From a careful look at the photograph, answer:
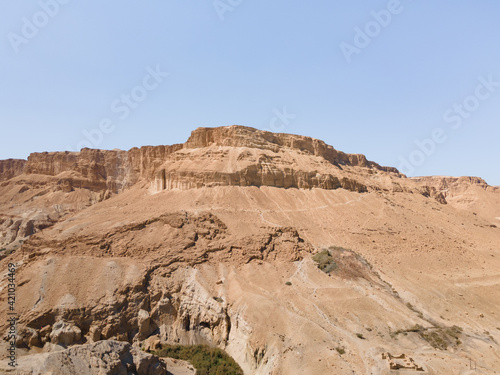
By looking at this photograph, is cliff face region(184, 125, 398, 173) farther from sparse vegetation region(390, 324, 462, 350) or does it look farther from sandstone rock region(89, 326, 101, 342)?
sparse vegetation region(390, 324, 462, 350)

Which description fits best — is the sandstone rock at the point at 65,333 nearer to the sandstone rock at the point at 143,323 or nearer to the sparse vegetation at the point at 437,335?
the sandstone rock at the point at 143,323

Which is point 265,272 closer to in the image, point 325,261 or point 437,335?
point 325,261

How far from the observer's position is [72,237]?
31.6 m

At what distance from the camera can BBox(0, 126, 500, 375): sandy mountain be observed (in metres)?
23.0

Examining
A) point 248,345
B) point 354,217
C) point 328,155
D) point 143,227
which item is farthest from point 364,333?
point 328,155

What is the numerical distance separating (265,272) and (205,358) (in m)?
8.08

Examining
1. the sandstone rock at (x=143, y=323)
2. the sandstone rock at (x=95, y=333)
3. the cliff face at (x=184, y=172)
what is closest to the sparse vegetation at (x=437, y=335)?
the sandstone rock at (x=143, y=323)

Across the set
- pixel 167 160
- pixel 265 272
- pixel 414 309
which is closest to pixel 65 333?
pixel 265 272

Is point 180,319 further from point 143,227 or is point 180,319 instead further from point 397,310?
point 397,310

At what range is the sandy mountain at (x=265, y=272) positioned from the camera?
23.0 meters

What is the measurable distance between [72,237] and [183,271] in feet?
32.9

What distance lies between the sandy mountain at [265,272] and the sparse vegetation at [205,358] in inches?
24.5

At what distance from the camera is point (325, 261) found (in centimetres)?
3225

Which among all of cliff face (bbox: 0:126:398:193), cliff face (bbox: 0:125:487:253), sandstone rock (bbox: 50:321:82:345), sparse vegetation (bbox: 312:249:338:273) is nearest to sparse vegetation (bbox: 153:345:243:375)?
sandstone rock (bbox: 50:321:82:345)
